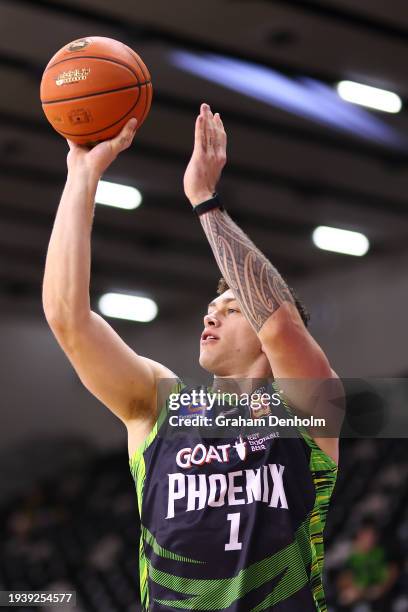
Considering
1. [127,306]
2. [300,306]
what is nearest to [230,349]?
[300,306]

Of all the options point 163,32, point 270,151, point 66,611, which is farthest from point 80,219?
point 270,151

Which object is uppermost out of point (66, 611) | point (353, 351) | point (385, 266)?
point (385, 266)

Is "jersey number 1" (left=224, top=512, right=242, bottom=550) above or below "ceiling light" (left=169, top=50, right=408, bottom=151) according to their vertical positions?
below

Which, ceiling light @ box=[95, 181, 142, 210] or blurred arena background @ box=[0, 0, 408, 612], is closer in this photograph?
blurred arena background @ box=[0, 0, 408, 612]

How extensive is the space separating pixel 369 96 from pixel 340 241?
5027mm

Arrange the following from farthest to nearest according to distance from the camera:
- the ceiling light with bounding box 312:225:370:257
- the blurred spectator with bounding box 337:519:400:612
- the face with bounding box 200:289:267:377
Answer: the ceiling light with bounding box 312:225:370:257
the blurred spectator with bounding box 337:519:400:612
the face with bounding box 200:289:267:377

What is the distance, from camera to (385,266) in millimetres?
17094

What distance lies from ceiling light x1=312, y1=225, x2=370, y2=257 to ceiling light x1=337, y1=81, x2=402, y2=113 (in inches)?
166

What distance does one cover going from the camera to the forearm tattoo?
3.00 m

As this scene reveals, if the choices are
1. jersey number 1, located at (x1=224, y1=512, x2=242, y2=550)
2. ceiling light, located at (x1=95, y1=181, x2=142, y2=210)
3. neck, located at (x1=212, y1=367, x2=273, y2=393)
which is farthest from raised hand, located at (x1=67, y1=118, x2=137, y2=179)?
ceiling light, located at (x1=95, y1=181, x2=142, y2=210)

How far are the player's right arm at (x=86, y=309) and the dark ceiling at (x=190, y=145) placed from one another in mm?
6744

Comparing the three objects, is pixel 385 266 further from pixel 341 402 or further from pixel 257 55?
pixel 341 402

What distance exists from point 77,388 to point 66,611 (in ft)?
35.1

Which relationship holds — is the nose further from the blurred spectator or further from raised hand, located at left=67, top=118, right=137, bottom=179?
the blurred spectator
